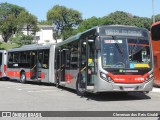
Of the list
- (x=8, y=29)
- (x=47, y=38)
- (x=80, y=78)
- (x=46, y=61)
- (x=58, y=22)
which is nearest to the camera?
(x=80, y=78)

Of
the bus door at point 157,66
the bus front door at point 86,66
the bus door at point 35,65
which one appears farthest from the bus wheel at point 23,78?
the bus front door at point 86,66

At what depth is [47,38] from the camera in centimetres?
13088

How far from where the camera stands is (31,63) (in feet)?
90.3

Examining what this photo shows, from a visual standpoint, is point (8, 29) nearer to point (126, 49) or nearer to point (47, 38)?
point (47, 38)

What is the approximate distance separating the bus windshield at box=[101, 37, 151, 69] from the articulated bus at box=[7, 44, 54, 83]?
9.44 m

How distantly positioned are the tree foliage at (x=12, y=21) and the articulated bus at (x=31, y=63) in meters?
78.7

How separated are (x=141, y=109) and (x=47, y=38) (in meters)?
120

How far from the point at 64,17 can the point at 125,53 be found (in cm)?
10750

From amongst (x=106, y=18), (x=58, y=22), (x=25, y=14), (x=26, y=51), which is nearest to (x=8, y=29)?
(x=25, y=14)

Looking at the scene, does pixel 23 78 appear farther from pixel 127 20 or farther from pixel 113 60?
pixel 127 20

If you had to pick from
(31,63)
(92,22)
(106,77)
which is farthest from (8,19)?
(106,77)

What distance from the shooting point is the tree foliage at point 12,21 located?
358 feet

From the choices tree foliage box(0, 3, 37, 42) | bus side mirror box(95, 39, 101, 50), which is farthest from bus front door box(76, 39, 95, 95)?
tree foliage box(0, 3, 37, 42)

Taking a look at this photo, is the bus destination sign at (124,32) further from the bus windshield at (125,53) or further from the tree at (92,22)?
the tree at (92,22)
